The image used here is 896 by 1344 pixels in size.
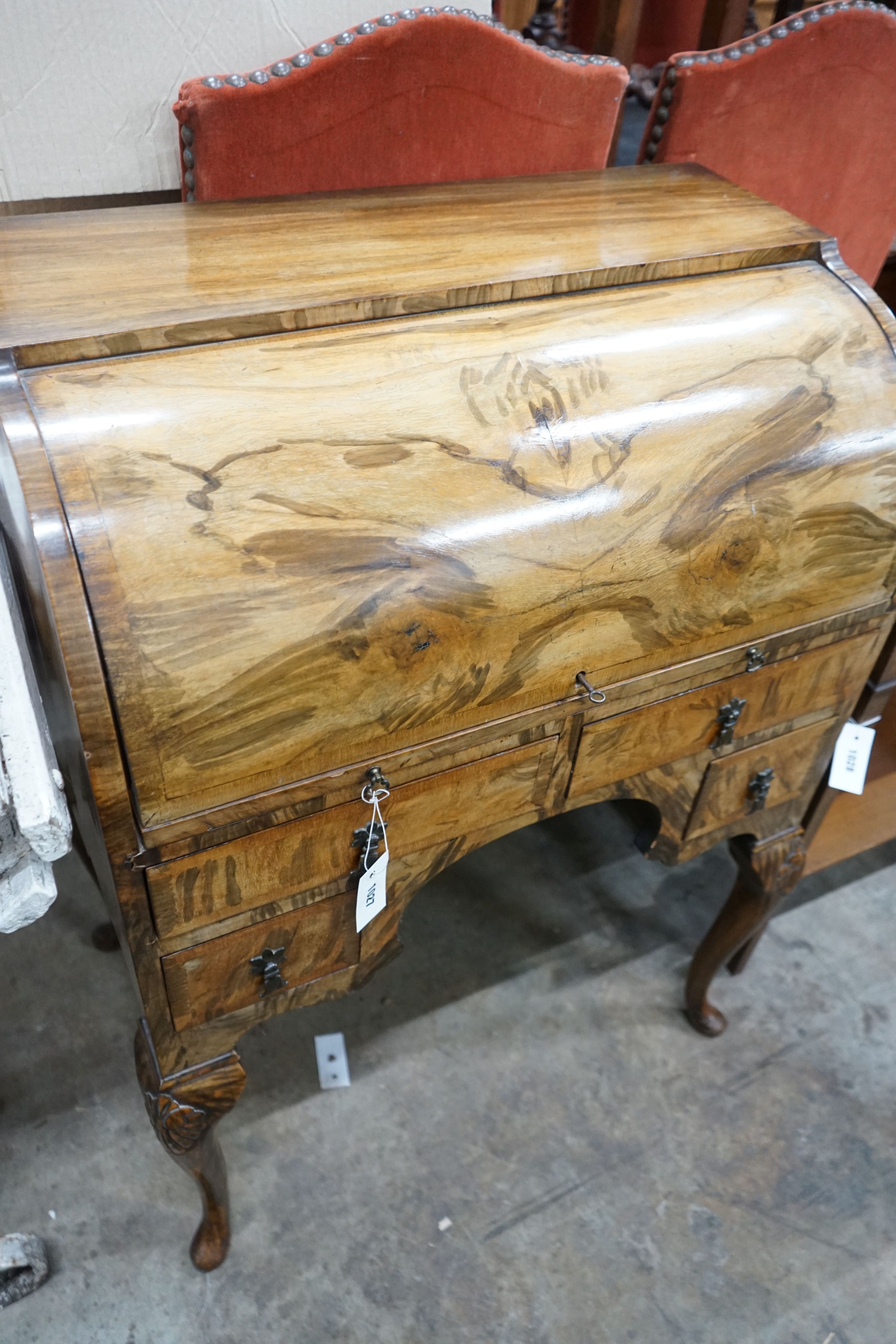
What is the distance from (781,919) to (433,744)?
112cm

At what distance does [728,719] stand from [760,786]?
0.17 metres

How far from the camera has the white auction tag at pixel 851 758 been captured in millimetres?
1209

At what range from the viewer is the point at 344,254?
3.02 ft

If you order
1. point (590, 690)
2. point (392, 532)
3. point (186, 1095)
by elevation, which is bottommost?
point (186, 1095)

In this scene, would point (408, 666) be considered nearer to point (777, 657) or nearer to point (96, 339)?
point (96, 339)

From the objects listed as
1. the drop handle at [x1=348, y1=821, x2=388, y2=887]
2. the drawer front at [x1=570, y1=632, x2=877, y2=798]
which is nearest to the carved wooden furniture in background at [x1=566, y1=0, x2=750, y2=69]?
the drawer front at [x1=570, y1=632, x2=877, y2=798]

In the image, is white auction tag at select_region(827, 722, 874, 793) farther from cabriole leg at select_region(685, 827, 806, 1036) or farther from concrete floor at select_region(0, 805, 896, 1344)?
concrete floor at select_region(0, 805, 896, 1344)

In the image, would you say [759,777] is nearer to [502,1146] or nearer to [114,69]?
[502,1146]

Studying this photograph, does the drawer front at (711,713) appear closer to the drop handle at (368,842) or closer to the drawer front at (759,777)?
the drawer front at (759,777)

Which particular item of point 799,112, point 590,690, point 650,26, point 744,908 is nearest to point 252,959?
point 590,690

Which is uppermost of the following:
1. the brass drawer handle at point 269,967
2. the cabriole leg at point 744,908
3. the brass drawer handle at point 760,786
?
the brass drawer handle at point 269,967

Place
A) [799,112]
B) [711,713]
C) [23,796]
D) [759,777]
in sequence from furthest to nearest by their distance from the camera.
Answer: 1. [799,112]
2. [759,777]
3. [711,713]
4. [23,796]

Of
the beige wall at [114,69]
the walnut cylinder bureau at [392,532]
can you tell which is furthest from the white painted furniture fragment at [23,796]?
the beige wall at [114,69]

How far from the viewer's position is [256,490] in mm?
727
